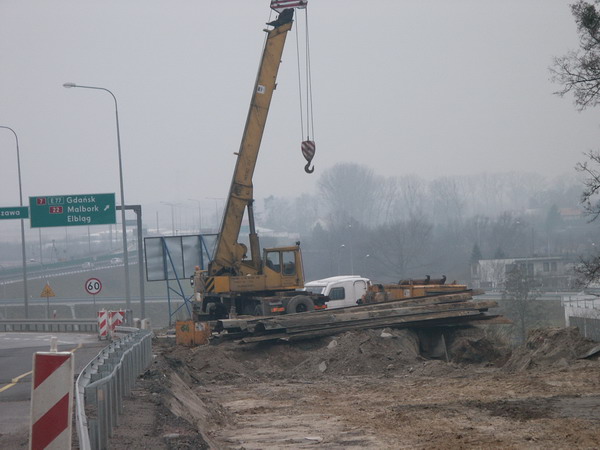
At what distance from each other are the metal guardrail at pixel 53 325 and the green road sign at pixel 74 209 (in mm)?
4732

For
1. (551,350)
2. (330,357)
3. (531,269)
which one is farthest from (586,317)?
(531,269)

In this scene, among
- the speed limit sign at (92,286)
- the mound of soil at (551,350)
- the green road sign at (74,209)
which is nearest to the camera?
the mound of soil at (551,350)

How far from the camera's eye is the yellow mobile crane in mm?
29562

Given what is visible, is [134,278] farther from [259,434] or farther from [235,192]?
[259,434]

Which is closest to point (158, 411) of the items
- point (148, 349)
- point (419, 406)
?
point (419, 406)

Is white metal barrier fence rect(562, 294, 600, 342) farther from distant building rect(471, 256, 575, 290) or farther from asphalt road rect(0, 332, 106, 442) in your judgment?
asphalt road rect(0, 332, 106, 442)

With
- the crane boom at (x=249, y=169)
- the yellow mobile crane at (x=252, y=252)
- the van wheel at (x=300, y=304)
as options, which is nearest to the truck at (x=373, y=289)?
the yellow mobile crane at (x=252, y=252)

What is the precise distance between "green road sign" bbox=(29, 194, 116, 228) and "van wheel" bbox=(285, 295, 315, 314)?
54.6ft

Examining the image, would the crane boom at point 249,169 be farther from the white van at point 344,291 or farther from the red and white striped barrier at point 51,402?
the red and white striped barrier at point 51,402

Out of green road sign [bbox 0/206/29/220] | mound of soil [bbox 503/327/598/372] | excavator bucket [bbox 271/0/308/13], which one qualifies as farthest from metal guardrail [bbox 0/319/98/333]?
mound of soil [bbox 503/327/598/372]

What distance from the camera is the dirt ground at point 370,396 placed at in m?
11.0

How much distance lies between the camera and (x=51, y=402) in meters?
6.91

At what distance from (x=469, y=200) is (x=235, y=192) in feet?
360

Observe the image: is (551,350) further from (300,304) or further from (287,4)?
(287,4)
